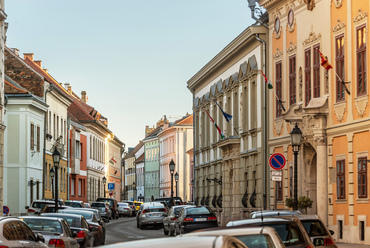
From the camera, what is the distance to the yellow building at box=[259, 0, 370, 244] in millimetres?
31031

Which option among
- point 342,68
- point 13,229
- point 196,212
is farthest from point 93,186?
point 13,229

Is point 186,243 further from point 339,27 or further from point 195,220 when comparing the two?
point 195,220

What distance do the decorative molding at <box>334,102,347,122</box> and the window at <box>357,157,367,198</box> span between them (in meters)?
2.14

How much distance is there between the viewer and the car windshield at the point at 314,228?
16266 millimetres

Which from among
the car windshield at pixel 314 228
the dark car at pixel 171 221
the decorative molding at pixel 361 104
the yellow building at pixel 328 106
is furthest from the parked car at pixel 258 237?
the dark car at pixel 171 221

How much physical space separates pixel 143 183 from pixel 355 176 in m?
118

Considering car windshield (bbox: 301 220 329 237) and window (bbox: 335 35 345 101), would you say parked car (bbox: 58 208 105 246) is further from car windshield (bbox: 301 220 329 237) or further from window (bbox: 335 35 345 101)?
car windshield (bbox: 301 220 329 237)

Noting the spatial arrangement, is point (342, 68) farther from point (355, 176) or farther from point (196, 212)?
point (196, 212)

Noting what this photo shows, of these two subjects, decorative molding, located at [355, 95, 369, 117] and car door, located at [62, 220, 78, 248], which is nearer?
car door, located at [62, 220, 78, 248]

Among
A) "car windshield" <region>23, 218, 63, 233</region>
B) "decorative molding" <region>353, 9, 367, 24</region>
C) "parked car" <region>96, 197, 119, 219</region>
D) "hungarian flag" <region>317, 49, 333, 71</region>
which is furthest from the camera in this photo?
"parked car" <region>96, 197, 119, 219</region>

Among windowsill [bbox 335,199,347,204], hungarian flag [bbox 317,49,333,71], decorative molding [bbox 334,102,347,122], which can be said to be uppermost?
hungarian flag [bbox 317,49,333,71]

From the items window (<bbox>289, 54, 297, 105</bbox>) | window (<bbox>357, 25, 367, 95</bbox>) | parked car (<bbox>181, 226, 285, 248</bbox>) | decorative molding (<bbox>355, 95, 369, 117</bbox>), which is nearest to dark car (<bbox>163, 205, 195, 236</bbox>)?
window (<bbox>289, 54, 297, 105</bbox>)

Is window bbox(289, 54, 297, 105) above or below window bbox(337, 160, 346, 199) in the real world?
above

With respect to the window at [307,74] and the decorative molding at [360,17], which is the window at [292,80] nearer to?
the window at [307,74]
